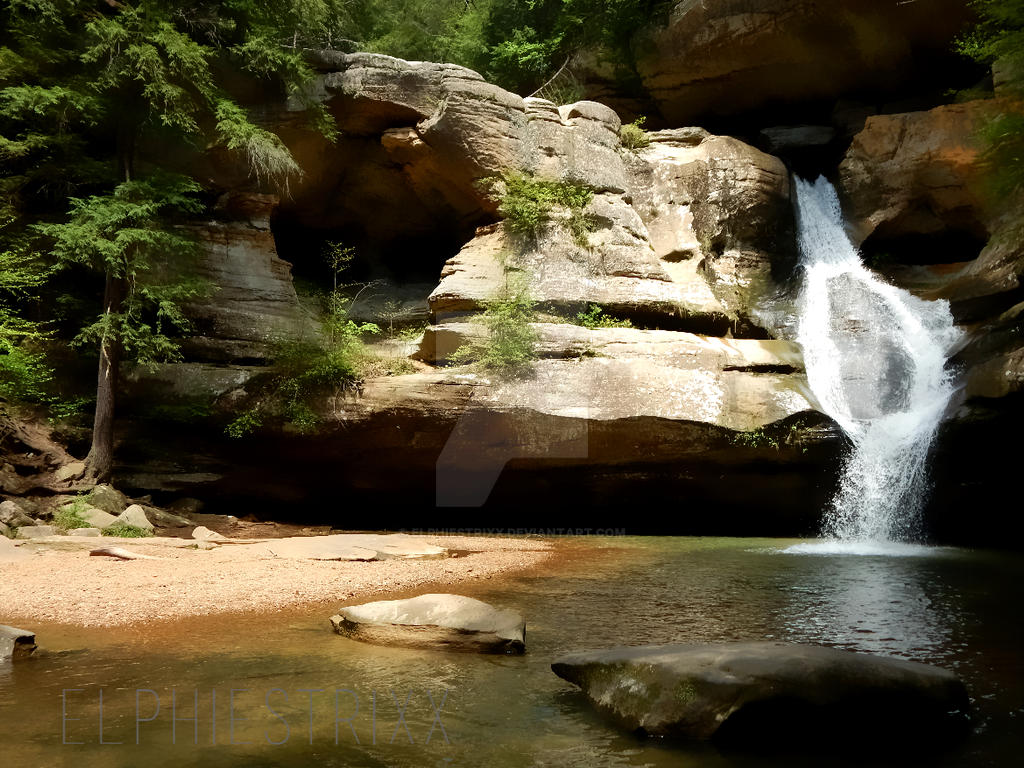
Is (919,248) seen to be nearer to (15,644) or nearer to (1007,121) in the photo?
(1007,121)

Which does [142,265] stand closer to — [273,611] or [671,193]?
[273,611]

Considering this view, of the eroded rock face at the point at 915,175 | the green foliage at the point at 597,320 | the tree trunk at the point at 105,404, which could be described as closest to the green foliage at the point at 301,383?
the tree trunk at the point at 105,404

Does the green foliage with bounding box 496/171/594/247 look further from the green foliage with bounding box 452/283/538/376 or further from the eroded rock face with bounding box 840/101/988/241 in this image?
the eroded rock face with bounding box 840/101/988/241

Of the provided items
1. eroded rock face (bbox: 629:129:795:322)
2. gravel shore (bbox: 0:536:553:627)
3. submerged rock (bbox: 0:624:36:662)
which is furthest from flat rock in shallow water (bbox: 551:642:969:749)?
eroded rock face (bbox: 629:129:795:322)

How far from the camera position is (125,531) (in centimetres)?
1076

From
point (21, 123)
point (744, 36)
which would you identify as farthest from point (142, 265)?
point (744, 36)

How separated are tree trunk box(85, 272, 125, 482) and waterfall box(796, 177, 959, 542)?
40.9 feet

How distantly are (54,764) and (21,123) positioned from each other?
1380 cm

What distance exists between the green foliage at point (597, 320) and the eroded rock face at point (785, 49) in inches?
366

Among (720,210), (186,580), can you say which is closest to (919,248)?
(720,210)

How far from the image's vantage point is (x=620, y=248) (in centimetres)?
1630

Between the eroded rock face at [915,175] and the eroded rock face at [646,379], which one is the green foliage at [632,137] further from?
the eroded rock face at [646,379]

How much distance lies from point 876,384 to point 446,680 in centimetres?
1221

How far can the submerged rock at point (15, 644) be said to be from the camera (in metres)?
4.79
